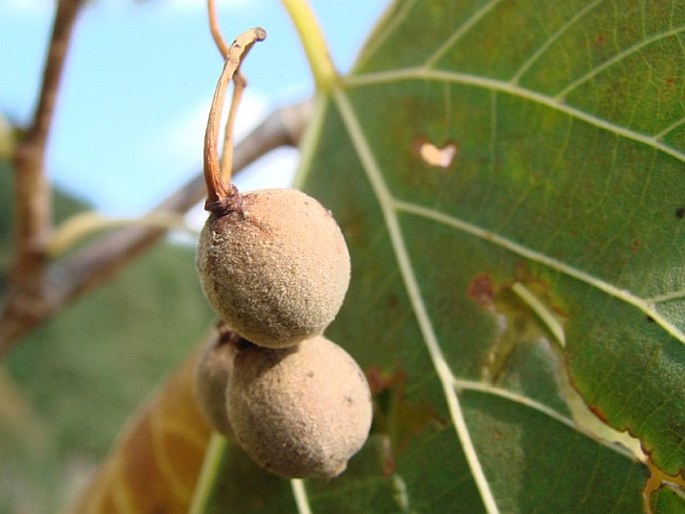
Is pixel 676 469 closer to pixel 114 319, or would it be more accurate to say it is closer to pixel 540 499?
pixel 540 499

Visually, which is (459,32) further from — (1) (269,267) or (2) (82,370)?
(2) (82,370)

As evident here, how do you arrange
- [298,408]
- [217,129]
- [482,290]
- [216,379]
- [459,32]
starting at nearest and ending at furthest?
[217,129] < [298,408] < [216,379] < [482,290] < [459,32]

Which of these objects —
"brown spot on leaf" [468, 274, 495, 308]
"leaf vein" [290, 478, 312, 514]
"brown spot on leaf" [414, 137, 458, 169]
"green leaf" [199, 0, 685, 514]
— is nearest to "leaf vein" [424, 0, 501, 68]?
"green leaf" [199, 0, 685, 514]

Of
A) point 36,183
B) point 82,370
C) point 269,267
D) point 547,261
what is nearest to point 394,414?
point 547,261

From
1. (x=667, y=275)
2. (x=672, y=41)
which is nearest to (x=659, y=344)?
(x=667, y=275)

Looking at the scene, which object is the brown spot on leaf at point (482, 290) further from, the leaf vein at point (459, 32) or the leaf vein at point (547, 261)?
the leaf vein at point (459, 32)

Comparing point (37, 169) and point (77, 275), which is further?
point (77, 275)

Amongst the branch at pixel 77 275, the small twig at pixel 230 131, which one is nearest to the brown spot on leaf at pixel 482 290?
the small twig at pixel 230 131

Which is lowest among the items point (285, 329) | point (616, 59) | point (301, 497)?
point (301, 497)
